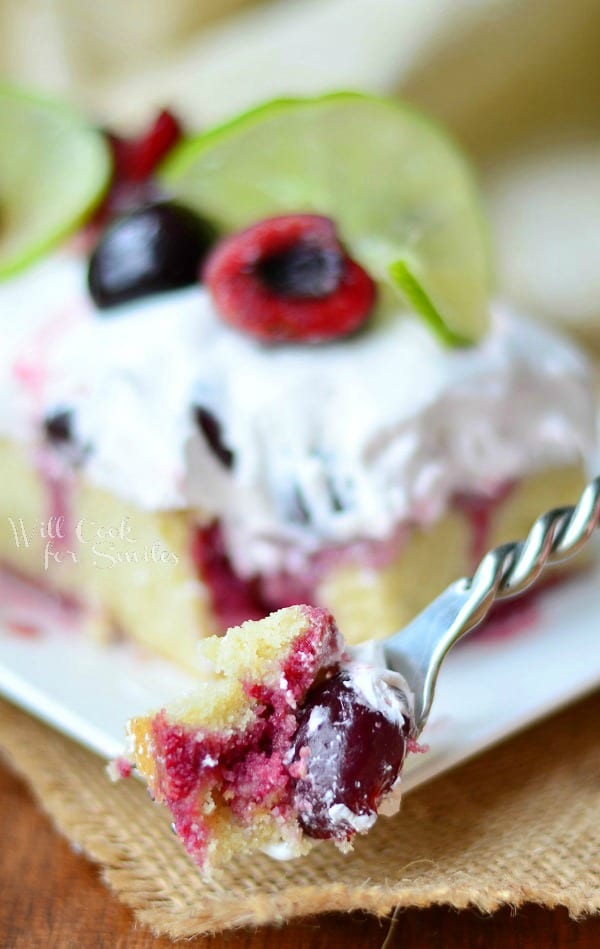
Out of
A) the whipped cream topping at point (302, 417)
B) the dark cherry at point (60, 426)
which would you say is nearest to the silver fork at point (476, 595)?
the whipped cream topping at point (302, 417)

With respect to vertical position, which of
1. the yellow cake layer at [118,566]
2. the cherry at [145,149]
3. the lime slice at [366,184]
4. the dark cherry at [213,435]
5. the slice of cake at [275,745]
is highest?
the lime slice at [366,184]

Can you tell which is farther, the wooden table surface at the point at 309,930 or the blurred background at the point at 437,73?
the blurred background at the point at 437,73

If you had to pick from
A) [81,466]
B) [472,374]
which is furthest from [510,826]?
[81,466]

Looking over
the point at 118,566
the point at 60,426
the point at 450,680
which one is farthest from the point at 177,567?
the point at 450,680

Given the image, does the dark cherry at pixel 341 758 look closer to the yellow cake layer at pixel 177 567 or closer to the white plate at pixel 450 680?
the white plate at pixel 450 680

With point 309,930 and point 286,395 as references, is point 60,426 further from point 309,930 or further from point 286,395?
point 309,930

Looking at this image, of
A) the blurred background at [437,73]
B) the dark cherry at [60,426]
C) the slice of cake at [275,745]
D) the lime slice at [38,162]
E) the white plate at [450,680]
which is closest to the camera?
the slice of cake at [275,745]

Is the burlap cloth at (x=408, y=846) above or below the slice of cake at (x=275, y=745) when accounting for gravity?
below
